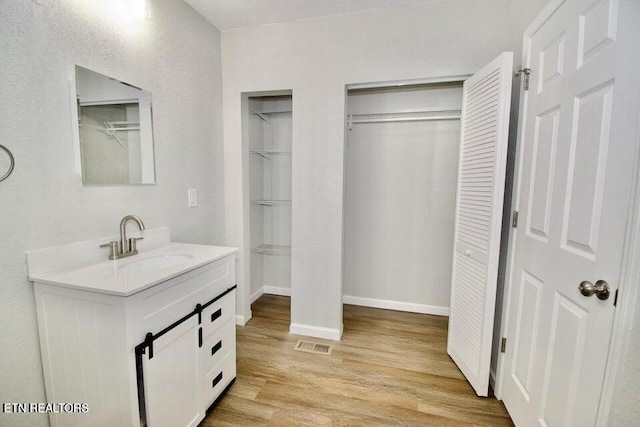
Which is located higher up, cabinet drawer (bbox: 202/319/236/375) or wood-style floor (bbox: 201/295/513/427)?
cabinet drawer (bbox: 202/319/236/375)

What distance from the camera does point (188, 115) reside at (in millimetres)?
2033

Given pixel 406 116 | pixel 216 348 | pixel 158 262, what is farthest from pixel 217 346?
pixel 406 116

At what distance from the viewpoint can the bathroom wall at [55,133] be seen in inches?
42.6

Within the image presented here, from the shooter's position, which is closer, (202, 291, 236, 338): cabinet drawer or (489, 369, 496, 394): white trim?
(202, 291, 236, 338): cabinet drawer

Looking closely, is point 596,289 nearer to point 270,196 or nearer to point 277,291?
point 270,196

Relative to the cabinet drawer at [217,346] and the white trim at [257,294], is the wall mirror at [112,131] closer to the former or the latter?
the cabinet drawer at [217,346]

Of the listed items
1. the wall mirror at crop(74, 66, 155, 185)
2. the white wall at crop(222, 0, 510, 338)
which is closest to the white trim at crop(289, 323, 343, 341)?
the white wall at crop(222, 0, 510, 338)

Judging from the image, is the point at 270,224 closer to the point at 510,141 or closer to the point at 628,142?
the point at 510,141

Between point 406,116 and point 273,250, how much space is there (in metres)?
1.97

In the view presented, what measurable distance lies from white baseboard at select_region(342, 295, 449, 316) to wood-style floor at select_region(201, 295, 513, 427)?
0.85 feet

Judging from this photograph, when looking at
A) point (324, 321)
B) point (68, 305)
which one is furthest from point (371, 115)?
point (68, 305)

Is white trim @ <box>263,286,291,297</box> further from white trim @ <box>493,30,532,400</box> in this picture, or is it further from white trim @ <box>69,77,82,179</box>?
white trim @ <box>69,77,82,179</box>

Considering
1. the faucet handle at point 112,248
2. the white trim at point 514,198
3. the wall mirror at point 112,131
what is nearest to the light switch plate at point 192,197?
the wall mirror at point 112,131

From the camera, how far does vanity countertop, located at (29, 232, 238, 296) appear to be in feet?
3.43
